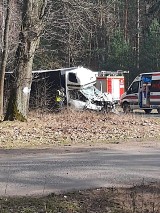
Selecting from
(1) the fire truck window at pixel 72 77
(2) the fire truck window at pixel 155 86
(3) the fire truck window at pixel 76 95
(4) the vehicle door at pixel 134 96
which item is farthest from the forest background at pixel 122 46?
(3) the fire truck window at pixel 76 95

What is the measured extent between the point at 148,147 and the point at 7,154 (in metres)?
4.12

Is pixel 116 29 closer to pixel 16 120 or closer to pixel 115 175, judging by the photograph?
pixel 16 120

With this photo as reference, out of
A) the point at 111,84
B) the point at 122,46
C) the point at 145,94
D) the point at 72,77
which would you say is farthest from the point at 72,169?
the point at 122,46

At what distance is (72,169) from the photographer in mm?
9688

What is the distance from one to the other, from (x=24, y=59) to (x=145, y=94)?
52.1ft

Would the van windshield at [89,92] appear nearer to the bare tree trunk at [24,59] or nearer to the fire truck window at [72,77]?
the fire truck window at [72,77]

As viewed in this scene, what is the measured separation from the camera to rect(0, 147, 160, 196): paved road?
8.22m

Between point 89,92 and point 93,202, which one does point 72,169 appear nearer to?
point 93,202

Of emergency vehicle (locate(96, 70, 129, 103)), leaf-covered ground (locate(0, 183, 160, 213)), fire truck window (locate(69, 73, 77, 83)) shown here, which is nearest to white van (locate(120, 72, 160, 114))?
emergency vehicle (locate(96, 70, 129, 103))

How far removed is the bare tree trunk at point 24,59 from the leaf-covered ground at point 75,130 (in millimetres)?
743

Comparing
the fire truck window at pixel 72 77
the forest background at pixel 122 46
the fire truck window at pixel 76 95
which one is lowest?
the fire truck window at pixel 76 95

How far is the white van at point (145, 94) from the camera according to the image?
107 ft

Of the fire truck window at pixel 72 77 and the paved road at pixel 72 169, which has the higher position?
the fire truck window at pixel 72 77

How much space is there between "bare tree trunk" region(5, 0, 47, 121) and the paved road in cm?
634
